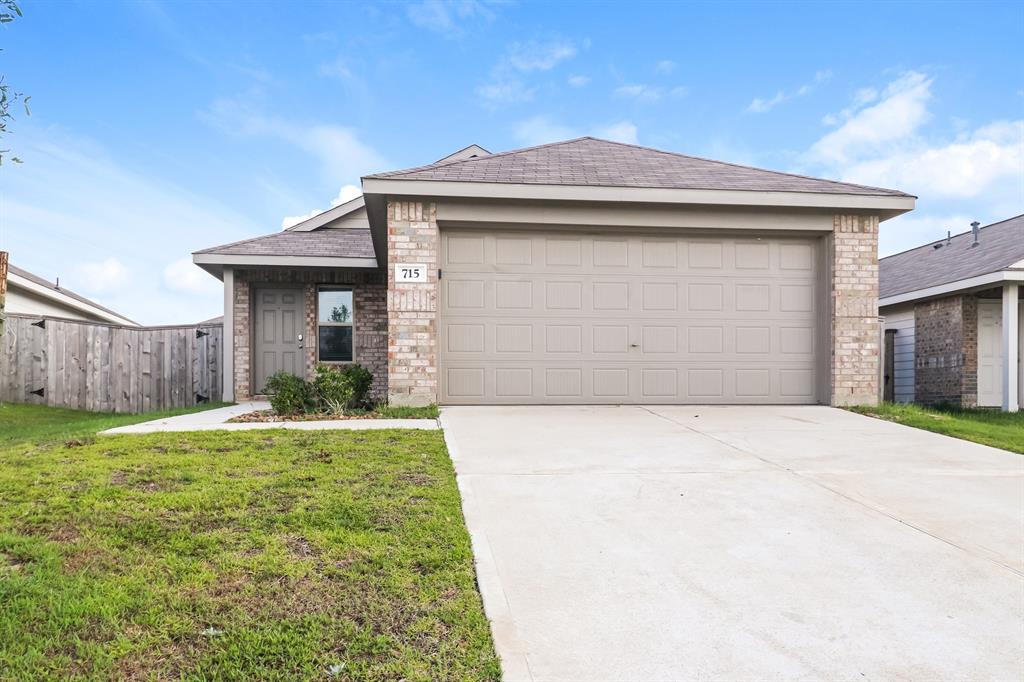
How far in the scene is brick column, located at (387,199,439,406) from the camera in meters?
8.42

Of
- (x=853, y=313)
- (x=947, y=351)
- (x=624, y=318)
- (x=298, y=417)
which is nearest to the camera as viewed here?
(x=298, y=417)

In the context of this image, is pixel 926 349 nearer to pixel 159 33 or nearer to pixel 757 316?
pixel 757 316

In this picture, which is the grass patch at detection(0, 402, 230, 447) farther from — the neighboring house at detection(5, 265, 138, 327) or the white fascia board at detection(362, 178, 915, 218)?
the white fascia board at detection(362, 178, 915, 218)

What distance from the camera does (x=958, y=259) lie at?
1427 cm

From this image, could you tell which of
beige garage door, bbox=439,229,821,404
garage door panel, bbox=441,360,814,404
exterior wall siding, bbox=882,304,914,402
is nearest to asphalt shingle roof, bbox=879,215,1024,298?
exterior wall siding, bbox=882,304,914,402

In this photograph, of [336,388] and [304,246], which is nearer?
[336,388]

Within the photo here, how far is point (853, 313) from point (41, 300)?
19.3m

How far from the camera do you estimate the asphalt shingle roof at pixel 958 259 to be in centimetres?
1238

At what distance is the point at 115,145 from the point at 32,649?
34.8 ft

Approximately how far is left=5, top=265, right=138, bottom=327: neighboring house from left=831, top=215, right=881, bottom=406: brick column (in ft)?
52.4

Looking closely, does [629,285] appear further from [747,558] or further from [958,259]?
[958,259]

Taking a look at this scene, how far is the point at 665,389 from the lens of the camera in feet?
30.1

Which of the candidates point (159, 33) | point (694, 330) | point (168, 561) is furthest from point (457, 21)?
point (168, 561)

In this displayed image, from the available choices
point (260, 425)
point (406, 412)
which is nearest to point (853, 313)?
point (406, 412)
